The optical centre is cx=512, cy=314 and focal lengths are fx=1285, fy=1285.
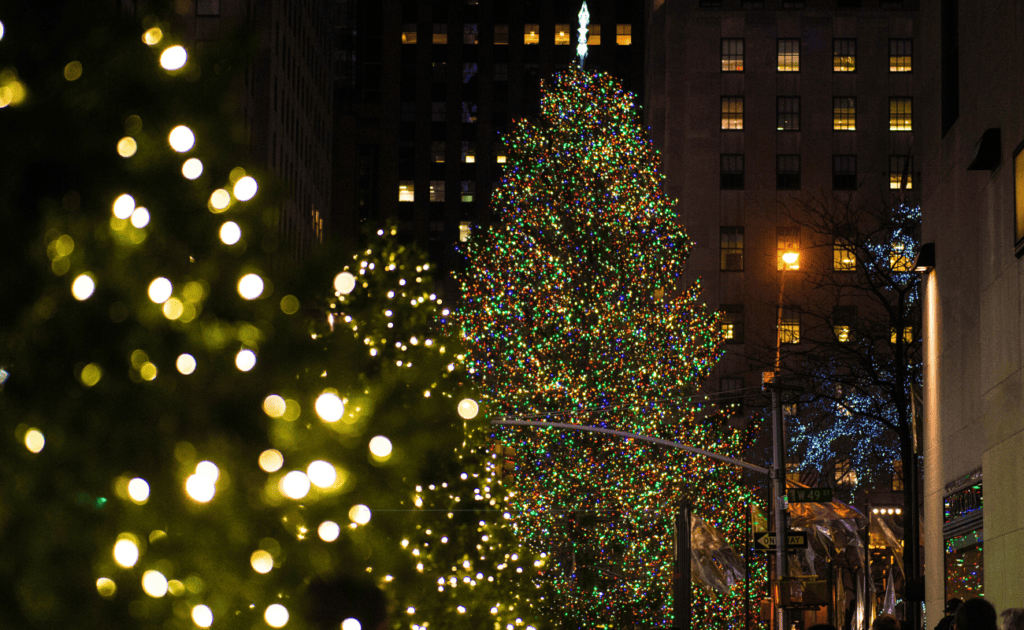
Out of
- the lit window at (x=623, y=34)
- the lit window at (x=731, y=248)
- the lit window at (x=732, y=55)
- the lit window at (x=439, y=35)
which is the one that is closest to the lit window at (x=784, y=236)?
the lit window at (x=731, y=248)

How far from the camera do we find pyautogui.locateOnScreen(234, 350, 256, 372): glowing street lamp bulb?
2979mm

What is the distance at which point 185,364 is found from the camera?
9.50 ft

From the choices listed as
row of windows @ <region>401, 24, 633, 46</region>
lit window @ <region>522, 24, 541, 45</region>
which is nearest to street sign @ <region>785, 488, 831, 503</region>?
row of windows @ <region>401, 24, 633, 46</region>

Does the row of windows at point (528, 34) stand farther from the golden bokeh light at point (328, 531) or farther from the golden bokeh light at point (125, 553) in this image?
the golden bokeh light at point (125, 553)

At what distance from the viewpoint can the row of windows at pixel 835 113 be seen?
214 ft

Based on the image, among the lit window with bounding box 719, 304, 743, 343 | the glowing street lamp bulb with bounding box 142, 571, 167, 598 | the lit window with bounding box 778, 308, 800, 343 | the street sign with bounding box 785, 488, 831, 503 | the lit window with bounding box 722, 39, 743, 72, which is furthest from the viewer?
the lit window with bounding box 722, 39, 743, 72

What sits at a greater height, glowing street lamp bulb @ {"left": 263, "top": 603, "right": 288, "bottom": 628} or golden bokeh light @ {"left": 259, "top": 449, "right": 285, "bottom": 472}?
golden bokeh light @ {"left": 259, "top": 449, "right": 285, "bottom": 472}

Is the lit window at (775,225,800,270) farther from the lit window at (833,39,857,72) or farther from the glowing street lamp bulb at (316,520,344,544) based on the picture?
the glowing street lamp bulb at (316,520,344,544)

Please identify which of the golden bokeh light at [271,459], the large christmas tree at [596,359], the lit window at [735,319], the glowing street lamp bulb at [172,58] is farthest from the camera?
the lit window at [735,319]

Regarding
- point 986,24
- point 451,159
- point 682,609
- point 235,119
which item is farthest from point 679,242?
point 451,159

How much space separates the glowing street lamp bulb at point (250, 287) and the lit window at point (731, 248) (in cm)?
6170

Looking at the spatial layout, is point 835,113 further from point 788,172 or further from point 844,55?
point 788,172

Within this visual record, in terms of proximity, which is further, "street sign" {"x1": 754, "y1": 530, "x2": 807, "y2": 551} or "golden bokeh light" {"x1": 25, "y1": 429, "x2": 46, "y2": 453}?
"street sign" {"x1": 754, "y1": 530, "x2": 807, "y2": 551}

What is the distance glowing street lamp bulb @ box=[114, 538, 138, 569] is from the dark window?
2605 inches
